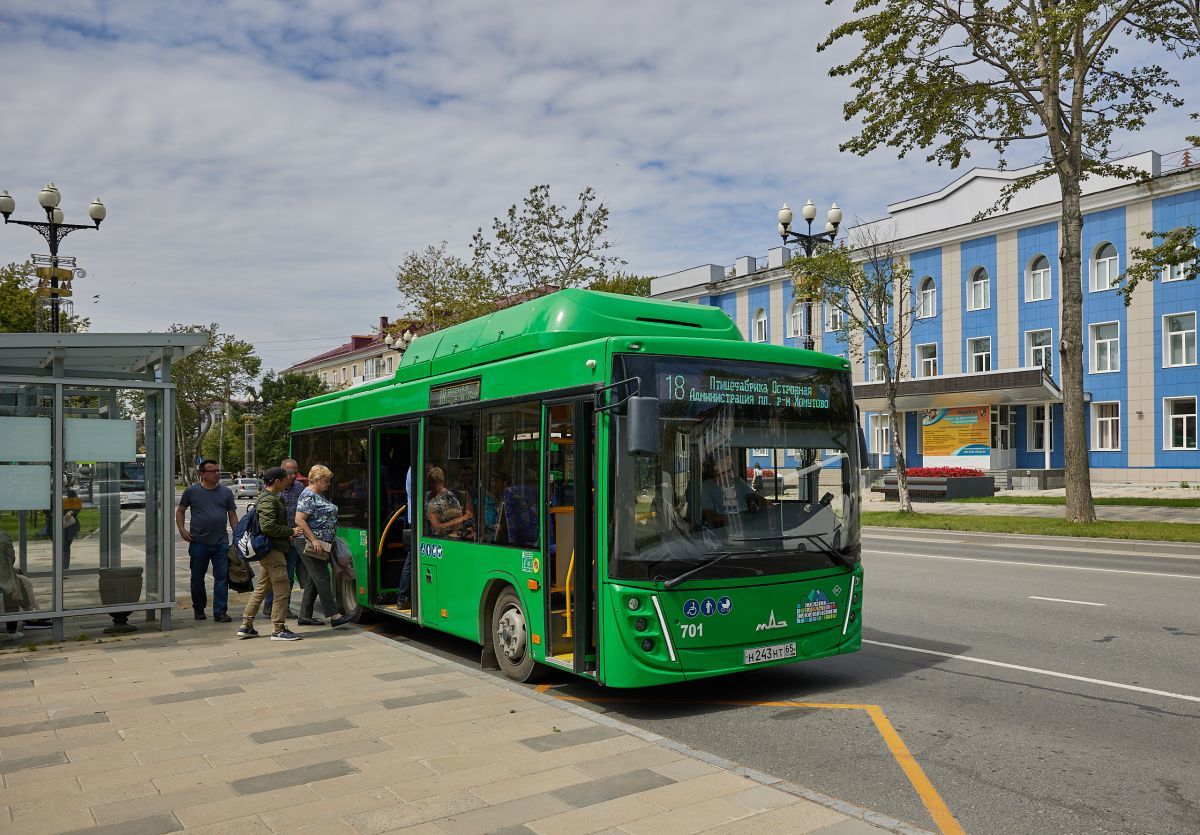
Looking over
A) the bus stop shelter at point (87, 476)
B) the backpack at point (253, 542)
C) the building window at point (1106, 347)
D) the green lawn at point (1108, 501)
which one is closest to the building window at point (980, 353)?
the building window at point (1106, 347)

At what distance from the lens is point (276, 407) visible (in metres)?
89.3

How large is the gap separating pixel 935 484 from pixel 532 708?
33.0 m

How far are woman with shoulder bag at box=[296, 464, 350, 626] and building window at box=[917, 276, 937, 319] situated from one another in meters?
43.0

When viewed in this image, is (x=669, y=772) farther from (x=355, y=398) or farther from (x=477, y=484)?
(x=355, y=398)

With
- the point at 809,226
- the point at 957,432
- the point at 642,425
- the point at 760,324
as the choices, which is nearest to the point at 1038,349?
the point at 957,432

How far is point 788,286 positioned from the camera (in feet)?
184

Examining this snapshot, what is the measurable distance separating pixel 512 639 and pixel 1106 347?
40.3 m

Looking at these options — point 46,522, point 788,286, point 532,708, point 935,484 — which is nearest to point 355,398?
point 46,522

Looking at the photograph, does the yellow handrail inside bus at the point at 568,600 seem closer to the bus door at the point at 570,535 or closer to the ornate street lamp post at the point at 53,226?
the bus door at the point at 570,535

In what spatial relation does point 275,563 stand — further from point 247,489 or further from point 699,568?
point 247,489

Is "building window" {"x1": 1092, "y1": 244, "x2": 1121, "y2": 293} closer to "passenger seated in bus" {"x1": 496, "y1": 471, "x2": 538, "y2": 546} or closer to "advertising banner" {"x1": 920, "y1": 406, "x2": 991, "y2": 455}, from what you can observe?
"advertising banner" {"x1": 920, "y1": 406, "x2": 991, "y2": 455}

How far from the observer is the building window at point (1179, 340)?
126ft

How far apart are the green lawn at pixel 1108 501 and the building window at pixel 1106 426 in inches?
283

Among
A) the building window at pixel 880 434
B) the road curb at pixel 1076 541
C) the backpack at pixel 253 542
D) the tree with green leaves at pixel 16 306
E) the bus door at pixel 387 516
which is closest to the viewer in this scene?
the backpack at pixel 253 542
